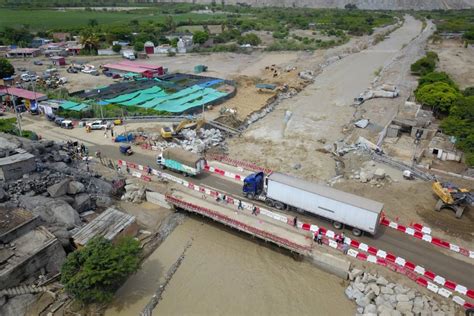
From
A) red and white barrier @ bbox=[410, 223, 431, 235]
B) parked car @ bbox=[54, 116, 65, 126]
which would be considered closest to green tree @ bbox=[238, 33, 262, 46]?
parked car @ bbox=[54, 116, 65, 126]

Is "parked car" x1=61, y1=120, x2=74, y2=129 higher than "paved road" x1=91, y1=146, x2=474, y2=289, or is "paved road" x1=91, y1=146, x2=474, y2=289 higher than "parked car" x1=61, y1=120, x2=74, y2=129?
"parked car" x1=61, y1=120, x2=74, y2=129

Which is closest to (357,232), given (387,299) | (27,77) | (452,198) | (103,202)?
(387,299)

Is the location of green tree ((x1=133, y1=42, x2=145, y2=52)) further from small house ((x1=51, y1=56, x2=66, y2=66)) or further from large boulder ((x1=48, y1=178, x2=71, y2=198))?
large boulder ((x1=48, y1=178, x2=71, y2=198))

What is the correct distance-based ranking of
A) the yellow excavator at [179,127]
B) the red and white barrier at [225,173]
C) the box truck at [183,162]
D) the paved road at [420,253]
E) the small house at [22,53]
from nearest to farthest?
the paved road at [420,253] < the box truck at [183,162] < the red and white barrier at [225,173] < the yellow excavator at [179,127] < the small house at [22,53]

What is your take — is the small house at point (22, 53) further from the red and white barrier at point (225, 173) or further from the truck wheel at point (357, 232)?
the truck wheel at point (357, 232)

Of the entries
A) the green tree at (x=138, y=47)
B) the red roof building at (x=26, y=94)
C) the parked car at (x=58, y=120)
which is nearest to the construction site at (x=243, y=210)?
the parked car at (x=58, y=120)

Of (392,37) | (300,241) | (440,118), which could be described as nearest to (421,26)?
(392,37)

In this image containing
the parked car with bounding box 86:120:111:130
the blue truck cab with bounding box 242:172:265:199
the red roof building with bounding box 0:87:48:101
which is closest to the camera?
the blue truck cab with bounding box 242:172:265:199

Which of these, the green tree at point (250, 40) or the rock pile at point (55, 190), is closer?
the rock pile at point (55, 190)
